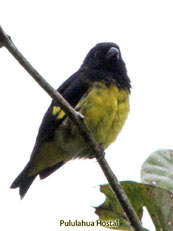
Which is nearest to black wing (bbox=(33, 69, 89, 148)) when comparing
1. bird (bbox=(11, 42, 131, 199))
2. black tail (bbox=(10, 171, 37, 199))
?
bird (bbox=(11, 42, 131, 199))

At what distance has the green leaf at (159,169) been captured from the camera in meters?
2.54

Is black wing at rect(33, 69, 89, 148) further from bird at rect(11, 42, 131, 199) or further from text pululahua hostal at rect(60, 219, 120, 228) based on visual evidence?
text pululahua hostal at rect(60, 219, 120, 228)

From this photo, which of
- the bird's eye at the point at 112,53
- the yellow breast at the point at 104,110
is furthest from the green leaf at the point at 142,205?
the bird's eye at the point at 112,53

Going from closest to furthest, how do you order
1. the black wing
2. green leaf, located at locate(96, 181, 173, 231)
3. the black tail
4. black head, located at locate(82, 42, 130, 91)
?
green leaf, located at locate(96, 181, 173, 231)
the black wing
black head, located at locate(82, 42, 130, 91)
the black tail

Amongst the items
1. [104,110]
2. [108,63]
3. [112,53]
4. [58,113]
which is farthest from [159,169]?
[112,53]

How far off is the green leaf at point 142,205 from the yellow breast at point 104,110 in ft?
4.66

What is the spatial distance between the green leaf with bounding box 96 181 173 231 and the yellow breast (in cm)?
142

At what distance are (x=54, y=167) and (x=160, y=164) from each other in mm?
2311

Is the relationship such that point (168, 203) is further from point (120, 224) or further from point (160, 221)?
point (120, 224)

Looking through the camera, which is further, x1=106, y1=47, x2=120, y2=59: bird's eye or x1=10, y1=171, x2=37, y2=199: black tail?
x1=106, y1=47, x2=120, y2=59: bird's eye

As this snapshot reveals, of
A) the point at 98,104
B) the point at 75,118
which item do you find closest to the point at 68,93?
the point at 98,104

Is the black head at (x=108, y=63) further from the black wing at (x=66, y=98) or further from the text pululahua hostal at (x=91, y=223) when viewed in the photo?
the text pululahua hostal at (x=91, y=223)

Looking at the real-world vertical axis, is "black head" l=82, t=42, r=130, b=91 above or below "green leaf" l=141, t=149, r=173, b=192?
above

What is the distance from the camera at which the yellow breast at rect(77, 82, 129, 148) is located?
401cm
